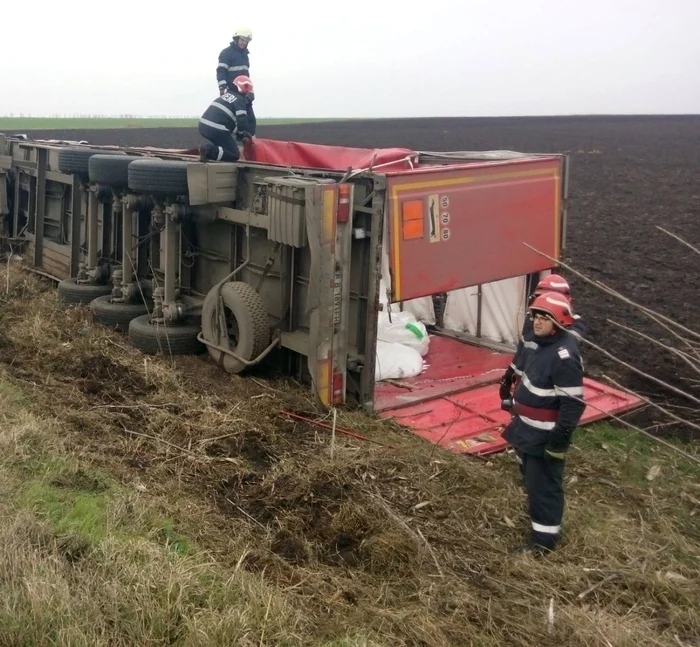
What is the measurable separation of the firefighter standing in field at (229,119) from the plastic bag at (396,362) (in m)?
2.54

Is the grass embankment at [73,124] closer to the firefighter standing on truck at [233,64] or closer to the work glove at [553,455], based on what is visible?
the firefighter standing on truck at [233,64]

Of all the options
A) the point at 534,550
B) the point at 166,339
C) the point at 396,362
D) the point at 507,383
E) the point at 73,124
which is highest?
the point at 73,124

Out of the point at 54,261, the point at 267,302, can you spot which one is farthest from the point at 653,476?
the point at 54,261

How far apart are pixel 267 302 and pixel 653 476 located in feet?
11.5

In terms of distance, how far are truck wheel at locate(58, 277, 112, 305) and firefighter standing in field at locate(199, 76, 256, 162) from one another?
2.05 m

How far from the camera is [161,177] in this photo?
781 cm

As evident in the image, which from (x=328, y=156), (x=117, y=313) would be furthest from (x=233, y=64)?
(x=117, y=313)

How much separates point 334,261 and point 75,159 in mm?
4420

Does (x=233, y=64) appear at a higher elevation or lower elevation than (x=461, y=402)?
higher

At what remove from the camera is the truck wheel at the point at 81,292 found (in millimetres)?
9523

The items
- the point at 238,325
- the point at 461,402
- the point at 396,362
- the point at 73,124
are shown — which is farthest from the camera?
the point at 73,124

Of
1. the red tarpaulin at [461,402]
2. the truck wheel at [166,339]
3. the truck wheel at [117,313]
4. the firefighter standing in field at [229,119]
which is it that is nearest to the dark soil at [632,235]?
the red tarpaulin at [461,402]

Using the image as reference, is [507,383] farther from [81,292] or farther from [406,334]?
[81,292]

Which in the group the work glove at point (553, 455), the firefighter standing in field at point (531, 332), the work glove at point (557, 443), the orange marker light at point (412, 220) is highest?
the orange marker light at point (412, 220)
